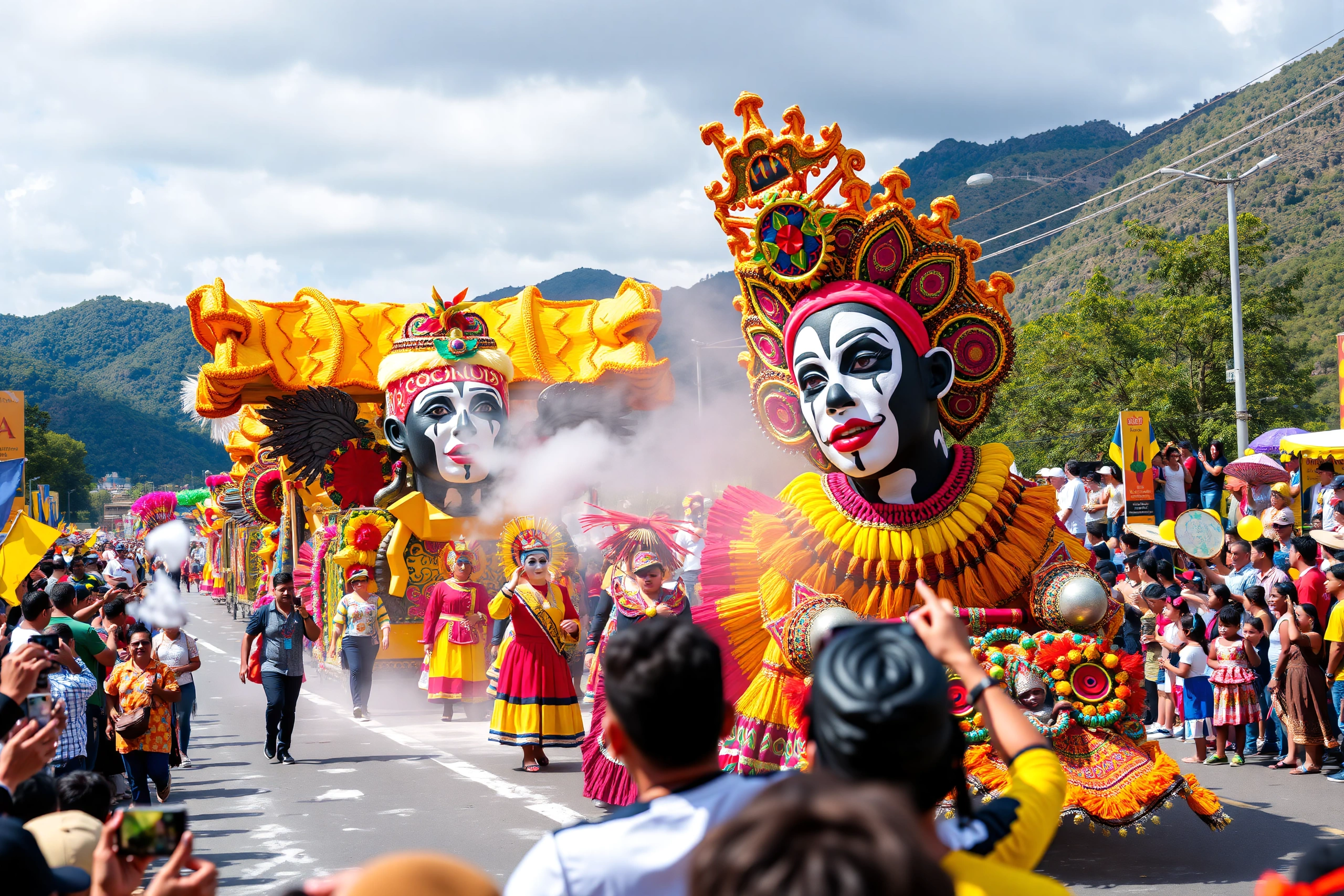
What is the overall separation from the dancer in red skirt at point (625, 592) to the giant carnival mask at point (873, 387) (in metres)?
1.83

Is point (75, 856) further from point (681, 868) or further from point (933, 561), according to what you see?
point (933, 561)

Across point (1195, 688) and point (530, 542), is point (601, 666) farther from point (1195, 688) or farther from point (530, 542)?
point (1195, 688)

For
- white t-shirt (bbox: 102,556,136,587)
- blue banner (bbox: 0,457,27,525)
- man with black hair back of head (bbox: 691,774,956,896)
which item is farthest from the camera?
white t-shirt (bbox: 102,556,136,587)

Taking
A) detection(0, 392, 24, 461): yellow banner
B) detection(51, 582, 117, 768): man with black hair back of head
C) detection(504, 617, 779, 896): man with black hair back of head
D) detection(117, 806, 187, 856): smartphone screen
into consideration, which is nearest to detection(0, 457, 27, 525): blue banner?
detection(51, 582, 117, 768): man with black hair back of head

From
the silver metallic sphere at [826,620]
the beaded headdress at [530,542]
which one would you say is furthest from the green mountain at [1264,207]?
the silver metallic sphere at [826,620]

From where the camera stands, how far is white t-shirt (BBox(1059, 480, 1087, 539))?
1457cm

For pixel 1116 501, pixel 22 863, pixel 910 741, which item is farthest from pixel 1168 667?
pixel 22 863

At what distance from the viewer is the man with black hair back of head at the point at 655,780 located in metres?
2.22

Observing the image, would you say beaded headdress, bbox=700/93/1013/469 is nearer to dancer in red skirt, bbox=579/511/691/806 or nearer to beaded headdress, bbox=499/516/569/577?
dancer in red skirt, bbox=579/511/691/806

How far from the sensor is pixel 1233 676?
30.9 ft

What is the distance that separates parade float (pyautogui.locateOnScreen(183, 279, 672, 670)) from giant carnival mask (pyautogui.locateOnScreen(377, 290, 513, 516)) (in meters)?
0.02

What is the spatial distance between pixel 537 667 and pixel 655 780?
774 centimetres

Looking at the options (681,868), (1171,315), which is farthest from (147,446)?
(681,868)

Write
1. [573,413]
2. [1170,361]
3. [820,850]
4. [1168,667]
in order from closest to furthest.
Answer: [820,850], [1168,667], [573,413], [1170,361]
